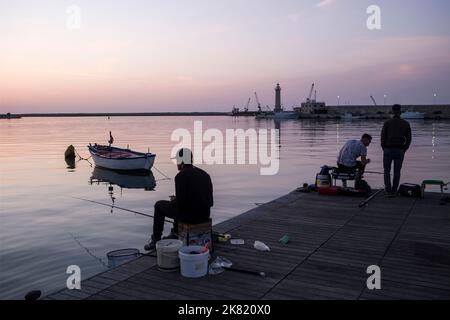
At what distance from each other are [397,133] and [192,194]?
757cm

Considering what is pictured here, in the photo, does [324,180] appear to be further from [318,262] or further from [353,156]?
[318,262]

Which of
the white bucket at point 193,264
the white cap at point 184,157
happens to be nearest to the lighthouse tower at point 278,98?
the white cap at point 184,157

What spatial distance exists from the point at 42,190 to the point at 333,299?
2049cm

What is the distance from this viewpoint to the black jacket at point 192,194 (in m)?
7.03

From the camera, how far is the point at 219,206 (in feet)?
57.7

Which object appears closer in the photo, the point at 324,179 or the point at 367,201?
the point at 367,201

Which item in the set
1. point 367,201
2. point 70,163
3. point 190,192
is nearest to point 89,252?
point 190,192

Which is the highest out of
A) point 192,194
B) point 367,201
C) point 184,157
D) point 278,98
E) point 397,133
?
point 278,98

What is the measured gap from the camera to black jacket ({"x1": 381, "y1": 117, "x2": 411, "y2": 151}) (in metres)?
12.0

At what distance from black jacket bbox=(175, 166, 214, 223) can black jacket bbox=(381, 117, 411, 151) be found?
23.5ft

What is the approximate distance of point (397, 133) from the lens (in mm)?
11992

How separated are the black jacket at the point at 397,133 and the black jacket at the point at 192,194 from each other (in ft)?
23.5
